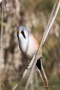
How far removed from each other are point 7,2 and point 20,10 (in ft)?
0.48

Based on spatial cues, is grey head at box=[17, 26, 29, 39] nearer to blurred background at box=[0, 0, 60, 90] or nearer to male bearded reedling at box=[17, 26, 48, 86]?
male bearded reedling at box=[17, 26, 48, 86]

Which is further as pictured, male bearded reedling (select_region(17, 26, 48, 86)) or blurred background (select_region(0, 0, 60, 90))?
blurred background (select_region(0, 0, 60, 90))

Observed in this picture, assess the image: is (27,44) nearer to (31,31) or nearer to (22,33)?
(22,33)

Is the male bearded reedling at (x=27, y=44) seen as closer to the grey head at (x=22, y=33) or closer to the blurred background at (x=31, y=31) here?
the grey head at (x=22, y=33)

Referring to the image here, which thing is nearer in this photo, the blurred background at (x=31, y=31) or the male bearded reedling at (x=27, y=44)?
the male bearded reedling at (x=27, y=44)

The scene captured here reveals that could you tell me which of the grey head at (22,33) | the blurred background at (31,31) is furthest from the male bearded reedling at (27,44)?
the blurred background at (31,31)

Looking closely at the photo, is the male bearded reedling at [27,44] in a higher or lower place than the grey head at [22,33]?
lower

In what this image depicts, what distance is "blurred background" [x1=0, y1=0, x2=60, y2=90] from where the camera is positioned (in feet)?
9.72

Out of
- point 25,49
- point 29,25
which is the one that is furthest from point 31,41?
point 29,25

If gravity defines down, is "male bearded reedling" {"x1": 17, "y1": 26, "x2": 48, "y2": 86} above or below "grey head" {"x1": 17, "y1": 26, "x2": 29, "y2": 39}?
below

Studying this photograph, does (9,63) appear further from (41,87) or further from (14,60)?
(41,87)

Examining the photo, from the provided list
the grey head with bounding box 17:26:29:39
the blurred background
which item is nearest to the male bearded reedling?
the grey head with bounding box 17:26:29:39

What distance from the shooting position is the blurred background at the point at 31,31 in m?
2.96

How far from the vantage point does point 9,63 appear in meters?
3.00
